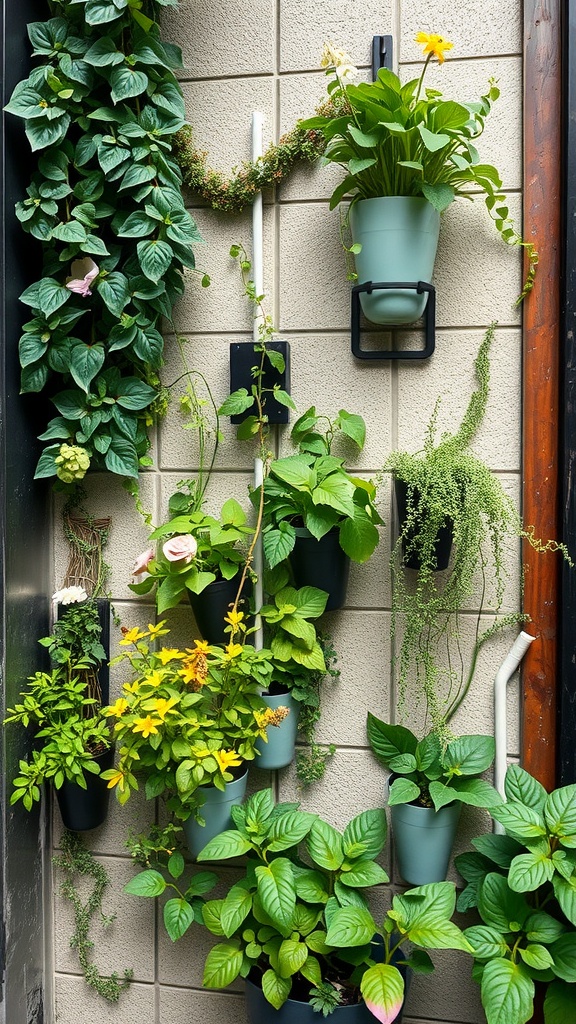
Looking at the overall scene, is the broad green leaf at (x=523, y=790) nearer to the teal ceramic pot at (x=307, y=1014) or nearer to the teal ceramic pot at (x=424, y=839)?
the teal ceramic pot at (x=424, y=839)

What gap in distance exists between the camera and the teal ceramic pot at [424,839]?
1.42 metres

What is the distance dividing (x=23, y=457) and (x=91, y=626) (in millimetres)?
424

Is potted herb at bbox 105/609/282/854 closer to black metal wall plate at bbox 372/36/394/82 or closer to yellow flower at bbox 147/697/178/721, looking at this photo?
yellow flower at bbox 147/697/178/721

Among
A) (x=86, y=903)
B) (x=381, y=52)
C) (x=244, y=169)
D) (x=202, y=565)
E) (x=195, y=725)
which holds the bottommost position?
(x=86, y=903)

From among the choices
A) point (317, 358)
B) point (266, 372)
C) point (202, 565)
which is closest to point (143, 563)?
point (202, 565)

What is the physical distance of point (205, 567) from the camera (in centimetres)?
155

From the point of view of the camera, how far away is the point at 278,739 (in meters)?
1.52

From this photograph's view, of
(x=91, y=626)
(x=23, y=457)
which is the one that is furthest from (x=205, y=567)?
(x=23, y=457)

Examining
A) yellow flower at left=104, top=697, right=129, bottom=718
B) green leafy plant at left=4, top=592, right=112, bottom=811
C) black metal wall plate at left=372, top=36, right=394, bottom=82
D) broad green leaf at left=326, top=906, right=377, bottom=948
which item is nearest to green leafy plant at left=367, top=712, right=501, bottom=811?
broad green leaf at left=326, top=906, right=377, bottom=948

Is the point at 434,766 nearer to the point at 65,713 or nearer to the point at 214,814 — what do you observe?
the point at 214,814

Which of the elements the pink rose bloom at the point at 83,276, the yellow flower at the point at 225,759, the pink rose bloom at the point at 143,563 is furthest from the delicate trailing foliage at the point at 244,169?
the yellow flower at the point at 225,759

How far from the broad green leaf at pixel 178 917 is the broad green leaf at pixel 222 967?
9 centimetres

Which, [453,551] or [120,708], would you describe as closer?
[120,708]

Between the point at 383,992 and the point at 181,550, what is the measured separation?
0.90 meters
